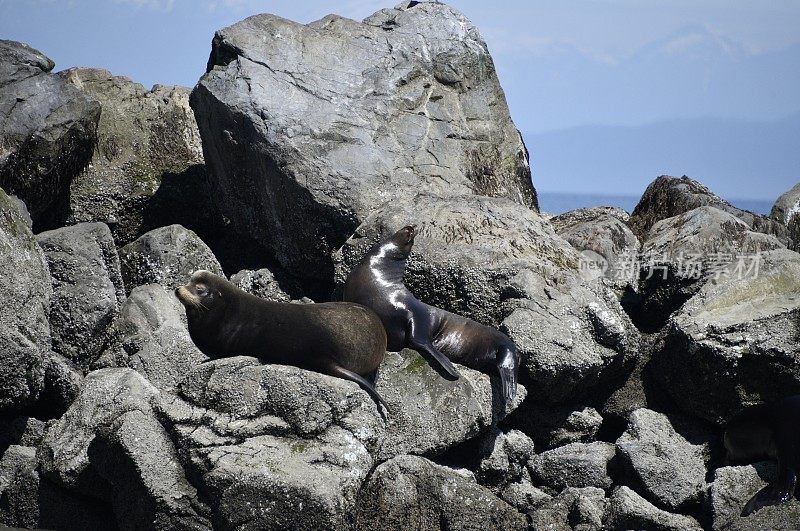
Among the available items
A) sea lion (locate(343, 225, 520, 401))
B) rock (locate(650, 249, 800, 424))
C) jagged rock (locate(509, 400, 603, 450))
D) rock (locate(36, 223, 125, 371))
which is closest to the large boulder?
sea lion (locate(343, 225, 520, 401))

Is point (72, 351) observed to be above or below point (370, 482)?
above

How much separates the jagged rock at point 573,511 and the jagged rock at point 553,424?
983 millimetres

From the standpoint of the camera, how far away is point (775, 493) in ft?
29.2

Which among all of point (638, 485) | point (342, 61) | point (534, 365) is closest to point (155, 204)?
point (342, 61)

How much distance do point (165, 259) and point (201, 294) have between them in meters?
2.28

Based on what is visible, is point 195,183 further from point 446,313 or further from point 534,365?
point 534,365

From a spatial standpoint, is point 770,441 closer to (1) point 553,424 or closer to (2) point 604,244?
(1) point 553,424

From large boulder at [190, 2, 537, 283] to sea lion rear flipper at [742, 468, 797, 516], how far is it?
4.56 m

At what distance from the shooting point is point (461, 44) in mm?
14148

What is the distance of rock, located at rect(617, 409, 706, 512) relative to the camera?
9.25 meters

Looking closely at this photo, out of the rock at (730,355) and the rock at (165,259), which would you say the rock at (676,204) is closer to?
the rock at (730,355)

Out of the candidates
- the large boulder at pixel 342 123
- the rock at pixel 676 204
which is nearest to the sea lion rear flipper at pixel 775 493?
the large boulder at pixel 342 123

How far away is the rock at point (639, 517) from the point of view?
8.83 meters

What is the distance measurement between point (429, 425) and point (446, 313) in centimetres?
154
